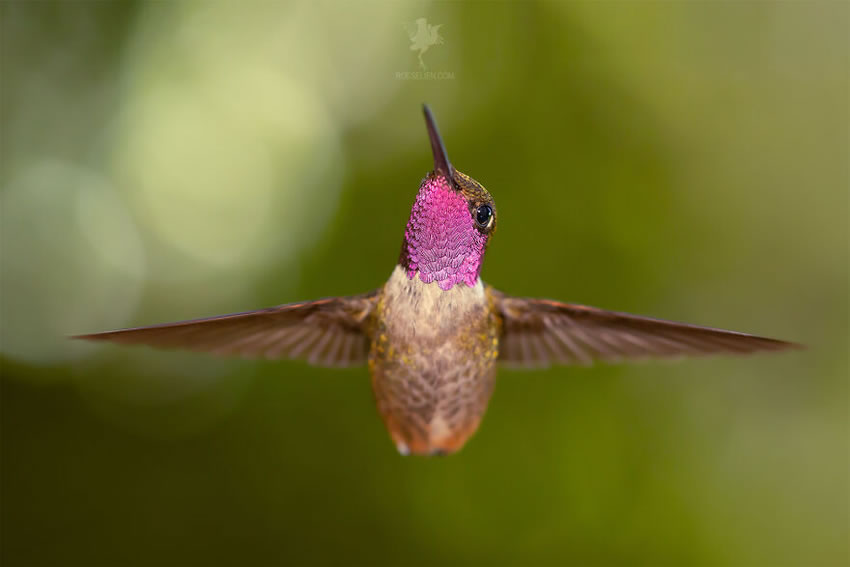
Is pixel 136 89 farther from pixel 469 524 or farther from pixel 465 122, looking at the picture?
pixel 469 524

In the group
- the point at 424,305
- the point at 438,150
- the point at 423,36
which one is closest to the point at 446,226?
the point at 438,150

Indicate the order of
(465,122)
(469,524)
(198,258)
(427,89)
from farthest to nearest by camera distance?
(198,258)
(469,524)
(465,122)
(427,89)

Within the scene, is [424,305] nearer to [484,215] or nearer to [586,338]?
[484,215]

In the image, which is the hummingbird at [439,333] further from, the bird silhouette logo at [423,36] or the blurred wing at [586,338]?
the bird silhouette logo at [423,36]

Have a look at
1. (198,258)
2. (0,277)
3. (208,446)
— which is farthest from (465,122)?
(0,277)

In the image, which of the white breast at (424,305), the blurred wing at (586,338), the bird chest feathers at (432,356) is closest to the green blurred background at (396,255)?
the blurred wing at (586,338)

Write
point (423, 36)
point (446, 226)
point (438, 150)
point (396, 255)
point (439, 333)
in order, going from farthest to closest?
point (396, 255) → point (439, 333) → point (423, 36) → point (446, 226) → point (438, 150)

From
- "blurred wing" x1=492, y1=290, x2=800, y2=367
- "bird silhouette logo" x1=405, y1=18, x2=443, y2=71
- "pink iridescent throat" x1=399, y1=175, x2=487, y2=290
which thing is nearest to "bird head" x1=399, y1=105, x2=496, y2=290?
"pink iridescent throat" x1=399, y1=175, x2=487, y2=290
